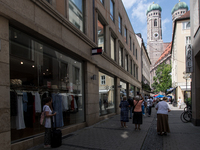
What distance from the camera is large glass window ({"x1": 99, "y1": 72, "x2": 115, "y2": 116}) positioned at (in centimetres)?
1287

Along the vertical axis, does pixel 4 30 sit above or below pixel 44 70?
above

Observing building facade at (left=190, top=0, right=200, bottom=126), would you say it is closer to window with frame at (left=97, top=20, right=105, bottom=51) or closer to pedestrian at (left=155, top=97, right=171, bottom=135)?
pedestrian at (left=155, top=97, right=171, bottom=135)

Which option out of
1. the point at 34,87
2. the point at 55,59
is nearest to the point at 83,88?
the point at 55,59

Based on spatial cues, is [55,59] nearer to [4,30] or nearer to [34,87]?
[34,87]

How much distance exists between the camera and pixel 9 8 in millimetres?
4910

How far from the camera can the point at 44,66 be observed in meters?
7.18

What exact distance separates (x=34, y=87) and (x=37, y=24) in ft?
7.02

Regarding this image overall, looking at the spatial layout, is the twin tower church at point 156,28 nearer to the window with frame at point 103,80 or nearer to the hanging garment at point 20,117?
the window with frame at point 103,80

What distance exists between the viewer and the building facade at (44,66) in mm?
4950

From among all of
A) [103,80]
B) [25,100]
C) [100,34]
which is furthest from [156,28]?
[25,100]

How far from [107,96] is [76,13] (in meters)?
7.00

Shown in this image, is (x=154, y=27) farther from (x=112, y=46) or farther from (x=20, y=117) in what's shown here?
(x=20, y=117)

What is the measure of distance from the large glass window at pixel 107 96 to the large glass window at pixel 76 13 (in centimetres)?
409

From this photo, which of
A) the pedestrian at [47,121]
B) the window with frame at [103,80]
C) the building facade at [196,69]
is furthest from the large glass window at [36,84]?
the building facade at [196,69]
